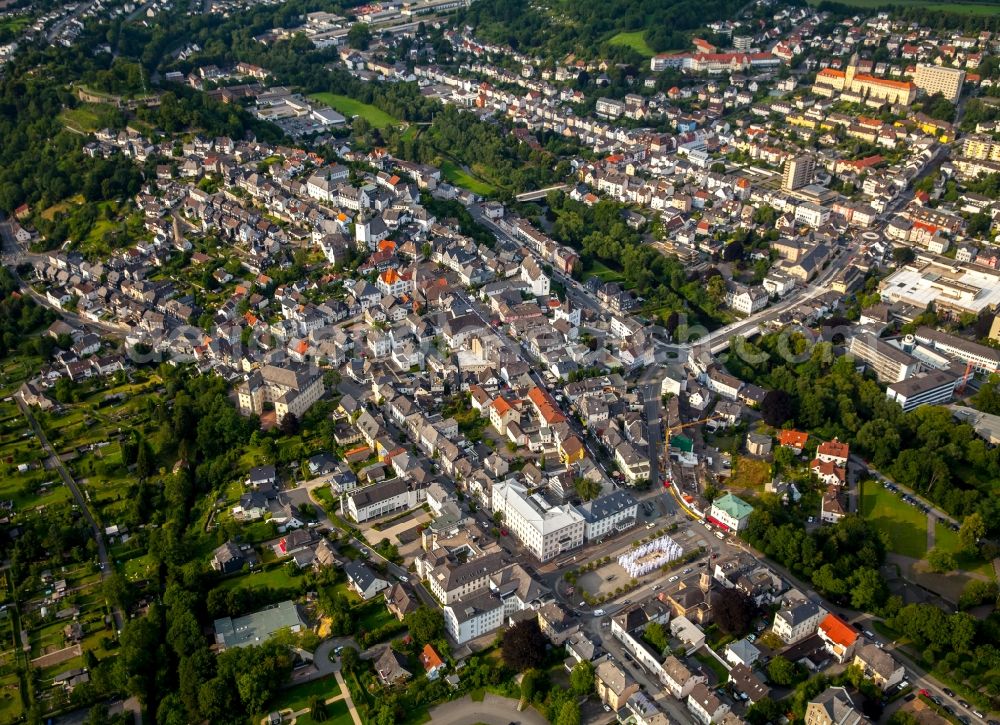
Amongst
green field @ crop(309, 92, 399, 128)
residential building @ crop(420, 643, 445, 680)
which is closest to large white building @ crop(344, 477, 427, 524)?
residential building @ crop(420, 643, 445, 680)

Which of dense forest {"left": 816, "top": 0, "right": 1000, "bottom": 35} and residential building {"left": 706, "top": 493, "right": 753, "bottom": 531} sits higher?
dense forest {"left": 816, "top": 0, "right": 1000, "bottom": 35}

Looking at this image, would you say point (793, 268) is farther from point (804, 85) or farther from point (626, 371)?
point (804, 85)

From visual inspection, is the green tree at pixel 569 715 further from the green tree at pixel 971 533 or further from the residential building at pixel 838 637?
the green tree at pixel 971 533

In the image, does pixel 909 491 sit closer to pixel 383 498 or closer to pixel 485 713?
pixel 485 713

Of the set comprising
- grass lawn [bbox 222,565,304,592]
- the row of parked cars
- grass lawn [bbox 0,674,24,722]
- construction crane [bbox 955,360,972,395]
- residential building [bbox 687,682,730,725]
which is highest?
construction crane [bbox 955,360,972,395]

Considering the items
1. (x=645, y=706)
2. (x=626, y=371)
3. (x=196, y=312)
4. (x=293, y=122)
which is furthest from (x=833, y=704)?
(x=293, y=122)

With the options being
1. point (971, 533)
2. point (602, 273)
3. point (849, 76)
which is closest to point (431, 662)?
point (971, 533)

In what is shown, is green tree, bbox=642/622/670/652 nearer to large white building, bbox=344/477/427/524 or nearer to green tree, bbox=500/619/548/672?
green tree, bbox=500/619/548/672
